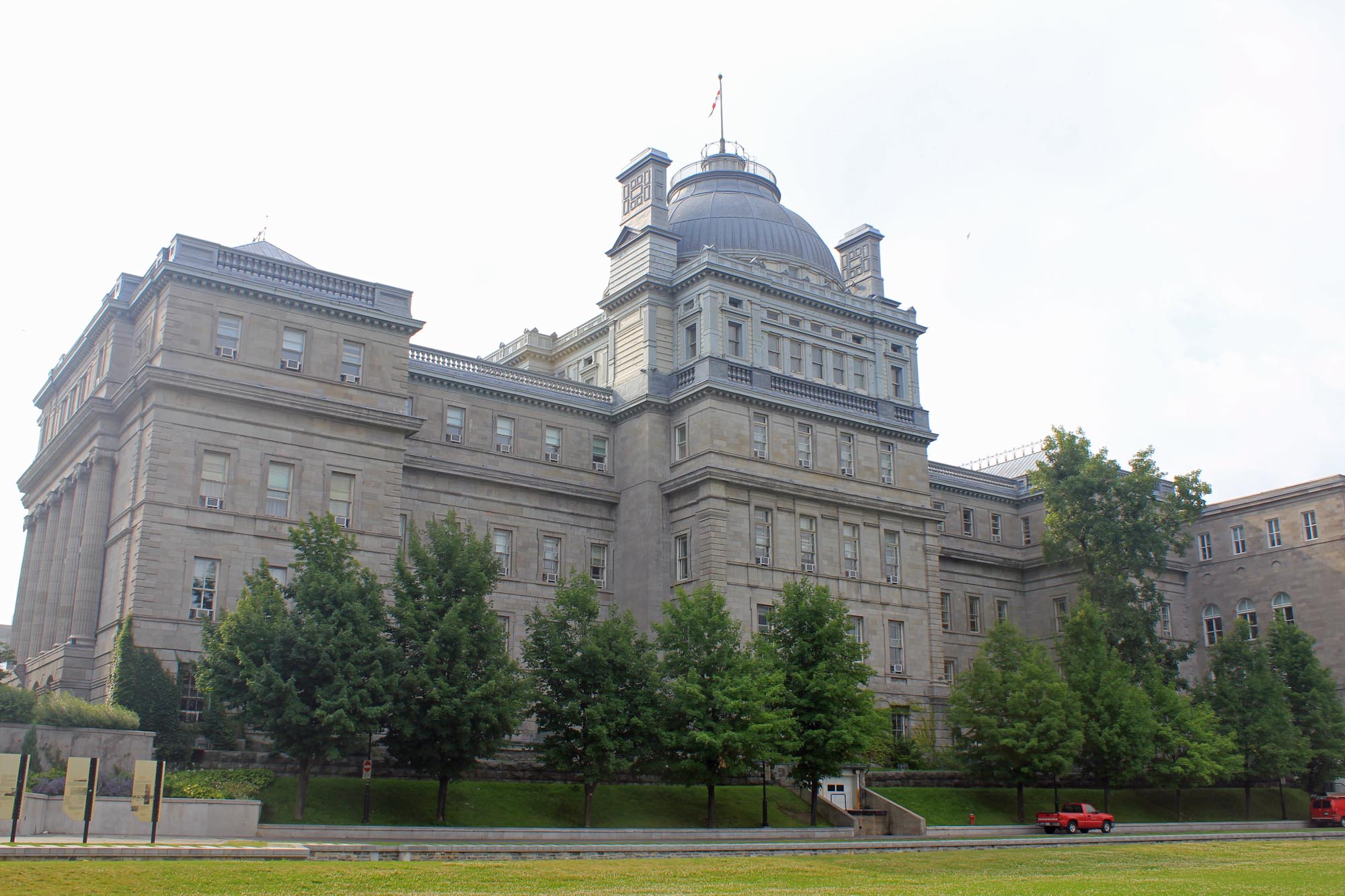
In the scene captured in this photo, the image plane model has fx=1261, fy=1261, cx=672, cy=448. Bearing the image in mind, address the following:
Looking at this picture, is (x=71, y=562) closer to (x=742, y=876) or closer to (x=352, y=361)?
(x=352, y=361)

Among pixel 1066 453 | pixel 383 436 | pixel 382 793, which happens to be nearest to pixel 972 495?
pixel 1066 453

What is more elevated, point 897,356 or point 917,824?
point 897,356

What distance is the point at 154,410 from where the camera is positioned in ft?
149

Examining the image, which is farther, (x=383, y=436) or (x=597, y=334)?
(x=597, y=334)

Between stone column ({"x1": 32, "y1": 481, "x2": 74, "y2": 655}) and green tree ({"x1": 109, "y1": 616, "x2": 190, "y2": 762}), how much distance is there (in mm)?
10211

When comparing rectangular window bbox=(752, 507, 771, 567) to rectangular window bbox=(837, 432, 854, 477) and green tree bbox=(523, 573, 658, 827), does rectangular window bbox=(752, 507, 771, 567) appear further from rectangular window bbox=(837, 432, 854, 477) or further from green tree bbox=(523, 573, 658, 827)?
green tree bbox=(523, 573, 658, 827)

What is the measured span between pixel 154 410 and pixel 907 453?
36061 mm

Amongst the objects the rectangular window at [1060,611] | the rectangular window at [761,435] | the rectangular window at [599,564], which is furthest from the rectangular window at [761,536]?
the rectangular window at [1060,611]

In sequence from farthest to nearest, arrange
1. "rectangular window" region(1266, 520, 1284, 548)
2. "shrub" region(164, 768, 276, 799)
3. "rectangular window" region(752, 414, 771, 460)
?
"rectangular window" region(1266, 520, 1284, 548)
"rectangular window" region(752, 414, 771, 460)
"shrub" region(164, 768, 276, 799)

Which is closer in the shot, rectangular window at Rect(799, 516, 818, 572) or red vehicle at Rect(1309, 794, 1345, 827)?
red vehicle at Rect(1309, 794, 1345, 827)

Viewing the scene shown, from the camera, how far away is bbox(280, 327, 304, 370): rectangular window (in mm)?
48750

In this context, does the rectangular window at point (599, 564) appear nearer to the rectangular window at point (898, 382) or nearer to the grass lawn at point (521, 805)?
the grass lawn at point (521, 805)

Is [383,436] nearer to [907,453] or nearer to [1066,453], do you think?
[907,453]

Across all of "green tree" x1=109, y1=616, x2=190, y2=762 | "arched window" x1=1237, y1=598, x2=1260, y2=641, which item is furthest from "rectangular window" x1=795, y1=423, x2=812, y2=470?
"arched window" x1=1237, y1=598, x2=1260, y2=641
